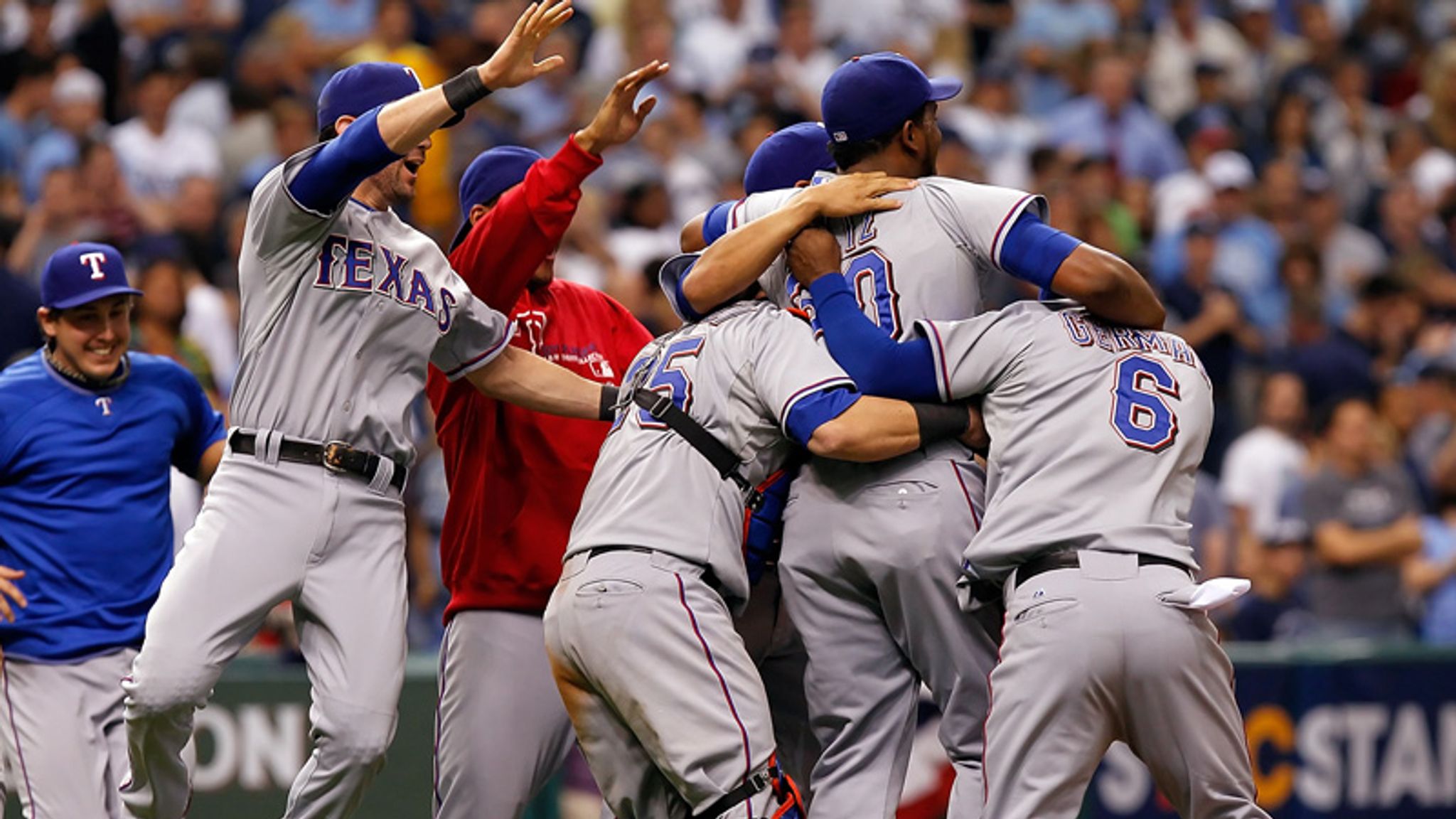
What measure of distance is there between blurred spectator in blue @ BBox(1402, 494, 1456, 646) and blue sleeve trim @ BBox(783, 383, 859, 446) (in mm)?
6295

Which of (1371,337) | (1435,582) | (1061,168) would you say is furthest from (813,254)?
(1371,337)

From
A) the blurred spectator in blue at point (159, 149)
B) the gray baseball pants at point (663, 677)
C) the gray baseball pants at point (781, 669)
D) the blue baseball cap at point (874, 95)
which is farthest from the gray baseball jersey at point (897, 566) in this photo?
the blurred spectator in blue at point (159, 149)

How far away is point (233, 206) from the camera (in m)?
11.6

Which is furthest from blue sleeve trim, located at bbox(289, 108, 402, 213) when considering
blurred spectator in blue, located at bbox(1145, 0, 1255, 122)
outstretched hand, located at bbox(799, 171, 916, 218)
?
blurred spectator in blue, located at bbox(1145, 0, 1255, 122)

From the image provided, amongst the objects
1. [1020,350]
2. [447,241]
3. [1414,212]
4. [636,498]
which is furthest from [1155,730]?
[1414,212]

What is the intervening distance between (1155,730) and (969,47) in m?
11.3

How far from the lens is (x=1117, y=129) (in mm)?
14820

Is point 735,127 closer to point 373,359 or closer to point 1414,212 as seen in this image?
point 1414,212

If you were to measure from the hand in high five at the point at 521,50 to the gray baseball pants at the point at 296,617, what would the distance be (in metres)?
1.21

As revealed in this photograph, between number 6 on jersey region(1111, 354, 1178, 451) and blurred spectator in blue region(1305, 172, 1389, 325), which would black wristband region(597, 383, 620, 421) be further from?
blurred spectator in blue region(1305, 172, 1389, 325)

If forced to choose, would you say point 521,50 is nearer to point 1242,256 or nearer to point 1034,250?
point 1034,250

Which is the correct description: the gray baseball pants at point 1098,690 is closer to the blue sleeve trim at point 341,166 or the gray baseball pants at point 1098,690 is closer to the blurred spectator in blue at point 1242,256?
the blue sleeve trim at point 341,166

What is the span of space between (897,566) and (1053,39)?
11.0 m

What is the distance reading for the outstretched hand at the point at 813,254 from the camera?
580 centimetres
